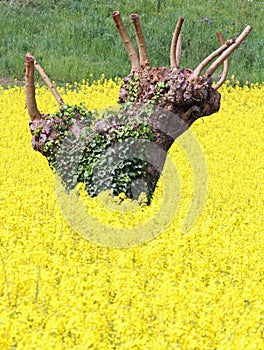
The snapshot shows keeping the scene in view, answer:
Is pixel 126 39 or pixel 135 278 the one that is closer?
pixel 135 278

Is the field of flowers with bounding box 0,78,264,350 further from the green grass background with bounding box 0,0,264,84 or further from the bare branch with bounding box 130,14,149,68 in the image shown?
Answer: the green grass background with bounding box 0,0,264,84

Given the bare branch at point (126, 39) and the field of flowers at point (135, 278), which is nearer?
the field of flowers at point (135, 278)

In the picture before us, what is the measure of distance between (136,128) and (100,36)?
35.9 ft

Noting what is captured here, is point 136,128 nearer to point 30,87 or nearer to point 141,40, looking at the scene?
point 141,40

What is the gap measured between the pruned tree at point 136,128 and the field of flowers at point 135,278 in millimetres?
442

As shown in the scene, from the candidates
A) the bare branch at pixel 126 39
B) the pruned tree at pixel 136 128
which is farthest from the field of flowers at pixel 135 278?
the bare branch at pixel 126 39

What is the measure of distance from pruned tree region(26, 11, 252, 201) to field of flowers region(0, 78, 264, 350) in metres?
0.44

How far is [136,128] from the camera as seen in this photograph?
8.76 m

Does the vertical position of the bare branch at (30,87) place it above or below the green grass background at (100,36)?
below

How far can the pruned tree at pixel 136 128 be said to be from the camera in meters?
8.67

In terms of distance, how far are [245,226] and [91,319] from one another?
3.00 m

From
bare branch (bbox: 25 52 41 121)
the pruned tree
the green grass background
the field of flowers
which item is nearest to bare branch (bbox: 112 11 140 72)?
the pruned tree

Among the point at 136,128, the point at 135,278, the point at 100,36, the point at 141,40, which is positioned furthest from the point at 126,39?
the point at 100,36

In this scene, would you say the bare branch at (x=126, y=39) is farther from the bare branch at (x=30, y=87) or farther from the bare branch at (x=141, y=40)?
the bare branch at (x=30, y=87)
